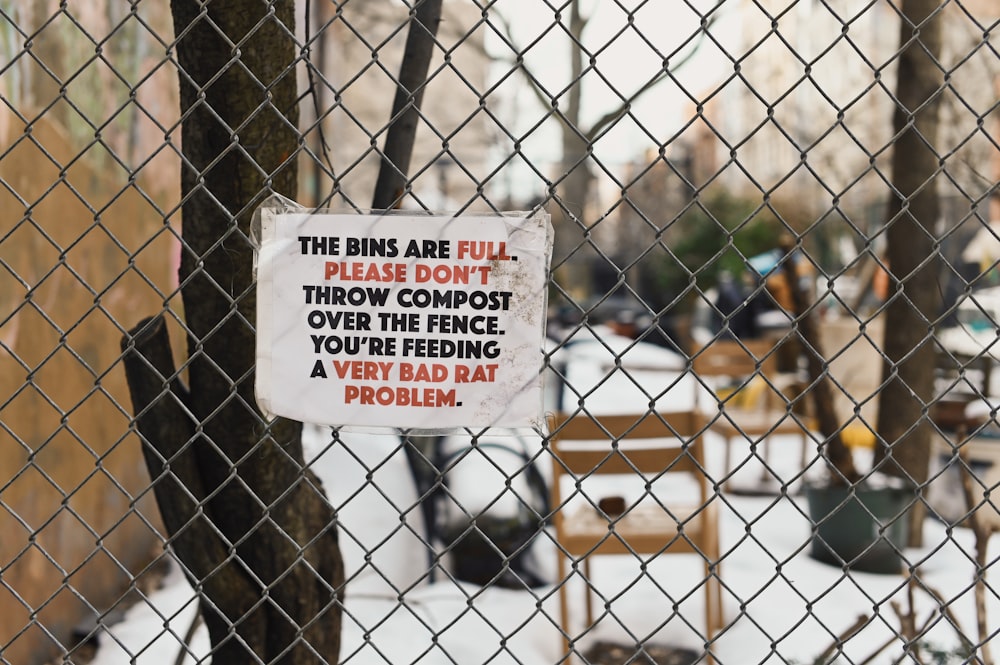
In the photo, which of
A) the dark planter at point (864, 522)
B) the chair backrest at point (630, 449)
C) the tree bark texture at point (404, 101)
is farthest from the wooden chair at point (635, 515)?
the tree bark texture at point (404, 101)

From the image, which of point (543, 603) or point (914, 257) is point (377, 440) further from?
point (914, 257)

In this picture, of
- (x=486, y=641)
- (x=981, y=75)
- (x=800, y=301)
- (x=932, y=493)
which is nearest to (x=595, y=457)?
(x=486, y=641)

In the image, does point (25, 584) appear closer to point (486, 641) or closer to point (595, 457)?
point (486, 641)

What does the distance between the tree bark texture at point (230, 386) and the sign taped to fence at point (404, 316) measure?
4.6 inches

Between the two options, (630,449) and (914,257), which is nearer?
(630,449)

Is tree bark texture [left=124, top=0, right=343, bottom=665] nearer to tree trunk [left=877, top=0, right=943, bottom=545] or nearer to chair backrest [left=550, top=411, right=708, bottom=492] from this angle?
chair backrest [left=550, top=411, right=708, bottom=492]

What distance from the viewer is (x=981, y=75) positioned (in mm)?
14344

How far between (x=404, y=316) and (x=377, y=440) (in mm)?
3655

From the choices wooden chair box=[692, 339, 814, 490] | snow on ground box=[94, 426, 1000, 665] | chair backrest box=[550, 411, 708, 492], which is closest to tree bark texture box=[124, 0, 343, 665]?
snow on ground box=[94, 426, 1000, 665]

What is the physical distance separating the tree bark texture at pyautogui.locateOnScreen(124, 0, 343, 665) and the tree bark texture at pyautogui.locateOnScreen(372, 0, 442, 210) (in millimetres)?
283

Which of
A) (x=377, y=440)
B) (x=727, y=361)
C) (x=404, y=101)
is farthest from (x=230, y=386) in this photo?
(x=727, y=361)

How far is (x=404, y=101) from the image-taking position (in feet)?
6.55

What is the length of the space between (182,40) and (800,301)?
3.65m

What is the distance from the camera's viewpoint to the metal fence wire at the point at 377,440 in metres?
1.66
